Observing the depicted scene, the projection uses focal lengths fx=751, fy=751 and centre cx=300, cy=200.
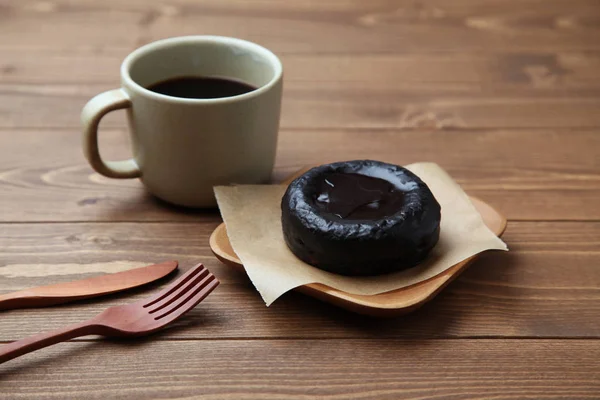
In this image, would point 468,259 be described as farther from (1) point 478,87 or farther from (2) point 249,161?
(1) point 478,87

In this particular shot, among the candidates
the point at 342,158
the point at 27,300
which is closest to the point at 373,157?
the point at 342,158

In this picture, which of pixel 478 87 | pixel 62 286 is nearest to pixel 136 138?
pixel 62 286

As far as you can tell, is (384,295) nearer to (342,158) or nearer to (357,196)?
(357,196)

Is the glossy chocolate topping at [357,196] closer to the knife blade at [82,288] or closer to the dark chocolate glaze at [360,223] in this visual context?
the dark chocolate glaze at [360,223]

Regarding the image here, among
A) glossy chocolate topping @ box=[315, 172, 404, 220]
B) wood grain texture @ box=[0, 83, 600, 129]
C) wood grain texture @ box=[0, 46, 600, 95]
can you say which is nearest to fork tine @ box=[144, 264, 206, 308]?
glossy chocolate topping @ box=[315, 172, 404, 220]

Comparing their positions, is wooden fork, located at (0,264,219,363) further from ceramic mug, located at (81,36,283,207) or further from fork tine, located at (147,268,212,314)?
ceramic mug, located at (81,36,283,207)

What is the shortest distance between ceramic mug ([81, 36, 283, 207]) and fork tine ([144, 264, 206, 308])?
0.47 ft

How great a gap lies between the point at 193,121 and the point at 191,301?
0.67 ft

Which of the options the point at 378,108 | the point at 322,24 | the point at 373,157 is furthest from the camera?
the point at 322,24

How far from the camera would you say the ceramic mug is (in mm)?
816

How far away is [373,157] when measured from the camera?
1.02 metres

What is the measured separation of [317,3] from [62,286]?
38.6 inches

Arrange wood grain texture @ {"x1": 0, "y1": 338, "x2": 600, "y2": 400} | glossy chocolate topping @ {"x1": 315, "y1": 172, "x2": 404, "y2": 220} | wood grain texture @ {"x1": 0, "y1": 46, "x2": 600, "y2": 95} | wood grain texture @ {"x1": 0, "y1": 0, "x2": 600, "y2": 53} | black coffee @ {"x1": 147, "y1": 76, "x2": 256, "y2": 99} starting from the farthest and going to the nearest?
wood grain texture @ {"x1": 0, "y1": 0, "x2": 600, "y2": 53}, wood grain texture @ {"x1": 0, "y1": 46, "x2": 600, "y2": 95}, black coffee @ {"x1": 147, "y1": 76, "x2": 256, "y2": 99}, glossy chocolate topping @ {"x1": 315, "y1": 172, "x2": 404, "y2": 220}, wood grain texture @ {"x1": 0, "y1": 338, "x2": 600, "y2": 400}

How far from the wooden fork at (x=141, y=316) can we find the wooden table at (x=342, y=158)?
1 cm
